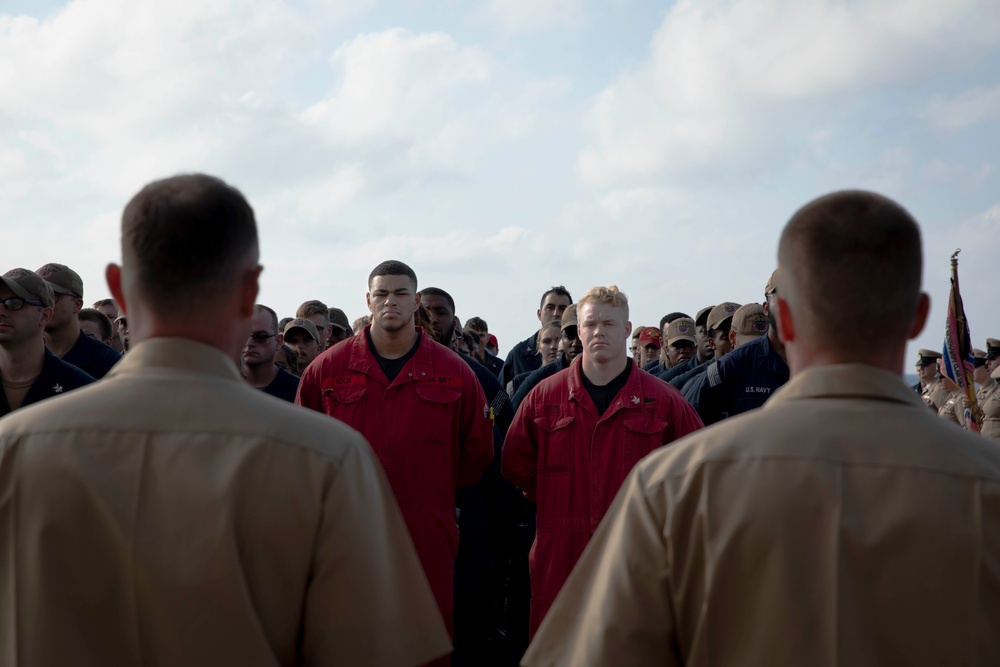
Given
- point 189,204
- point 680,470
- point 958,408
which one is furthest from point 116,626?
point 958,408

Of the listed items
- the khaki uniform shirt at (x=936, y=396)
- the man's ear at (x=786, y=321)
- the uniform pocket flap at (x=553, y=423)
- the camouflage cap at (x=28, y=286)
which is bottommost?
the khaki uniform shirt at (x=936, y=396)

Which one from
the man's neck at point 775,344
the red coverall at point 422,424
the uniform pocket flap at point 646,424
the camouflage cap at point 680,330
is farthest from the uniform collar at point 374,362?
the camouflage cap at point 680,330

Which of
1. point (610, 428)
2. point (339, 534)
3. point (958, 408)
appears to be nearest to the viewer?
point (339, 534)

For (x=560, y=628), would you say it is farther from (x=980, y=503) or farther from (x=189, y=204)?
(x=189, y=204)

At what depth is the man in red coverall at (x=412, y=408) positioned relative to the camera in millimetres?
6234

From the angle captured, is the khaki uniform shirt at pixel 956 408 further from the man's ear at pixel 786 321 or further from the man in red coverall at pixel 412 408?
the man's ear at pixel 786 321

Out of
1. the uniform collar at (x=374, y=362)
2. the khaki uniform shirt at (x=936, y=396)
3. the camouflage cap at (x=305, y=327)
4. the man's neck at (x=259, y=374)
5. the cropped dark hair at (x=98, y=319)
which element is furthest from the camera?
the khaki uniform shirt at (x=936, y=396)

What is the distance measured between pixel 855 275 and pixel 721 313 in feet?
23.3

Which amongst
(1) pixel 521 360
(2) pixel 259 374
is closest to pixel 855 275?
(2) pixel 259 374

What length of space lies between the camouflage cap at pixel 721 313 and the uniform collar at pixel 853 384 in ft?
22.7

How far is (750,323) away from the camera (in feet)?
25.1

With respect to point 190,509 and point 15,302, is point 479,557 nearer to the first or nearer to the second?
point 15,302

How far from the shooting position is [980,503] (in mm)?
1988

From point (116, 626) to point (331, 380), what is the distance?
4466mm
